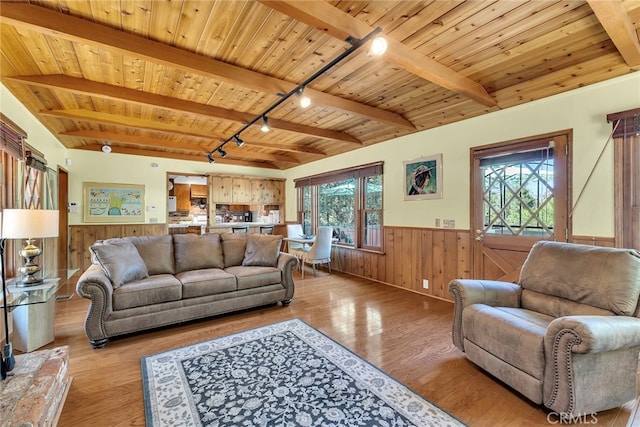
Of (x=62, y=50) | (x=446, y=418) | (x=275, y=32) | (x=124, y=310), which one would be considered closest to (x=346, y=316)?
(x=446, y=418)

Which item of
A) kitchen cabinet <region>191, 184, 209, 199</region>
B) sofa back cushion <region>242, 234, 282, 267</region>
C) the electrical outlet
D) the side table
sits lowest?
the side table

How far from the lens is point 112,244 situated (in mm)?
3055

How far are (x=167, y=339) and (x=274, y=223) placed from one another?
202 inches

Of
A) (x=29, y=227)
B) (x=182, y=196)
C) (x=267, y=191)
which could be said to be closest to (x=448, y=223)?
(x=29, y=227)

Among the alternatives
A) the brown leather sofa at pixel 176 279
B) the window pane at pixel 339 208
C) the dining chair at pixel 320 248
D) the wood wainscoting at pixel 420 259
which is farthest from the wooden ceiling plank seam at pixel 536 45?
the dining chair at pixel 320 248

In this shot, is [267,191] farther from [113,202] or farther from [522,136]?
[522,136]

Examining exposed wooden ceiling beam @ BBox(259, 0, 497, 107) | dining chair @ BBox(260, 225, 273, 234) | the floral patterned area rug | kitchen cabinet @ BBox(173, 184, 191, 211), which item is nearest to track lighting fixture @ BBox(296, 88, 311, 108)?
exposed wooden ceiling beam @ BBox(259, 0, 497, 107)

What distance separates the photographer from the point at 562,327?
1.63 metres

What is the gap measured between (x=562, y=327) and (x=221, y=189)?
21.9ft

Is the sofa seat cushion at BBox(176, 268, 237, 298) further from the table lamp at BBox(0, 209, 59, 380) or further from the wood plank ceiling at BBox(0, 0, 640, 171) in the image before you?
the wood plank ceiling at BBox(0, 0, 640, 171)

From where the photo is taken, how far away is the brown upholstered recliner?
5.28ft

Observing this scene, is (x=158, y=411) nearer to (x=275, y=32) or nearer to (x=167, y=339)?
(x=167, y=339)

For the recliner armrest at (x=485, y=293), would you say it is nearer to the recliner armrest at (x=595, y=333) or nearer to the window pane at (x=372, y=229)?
the recliner armrest at (x=595, y=333)

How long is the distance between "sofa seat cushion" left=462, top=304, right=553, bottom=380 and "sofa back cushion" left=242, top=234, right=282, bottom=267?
8.06ft
